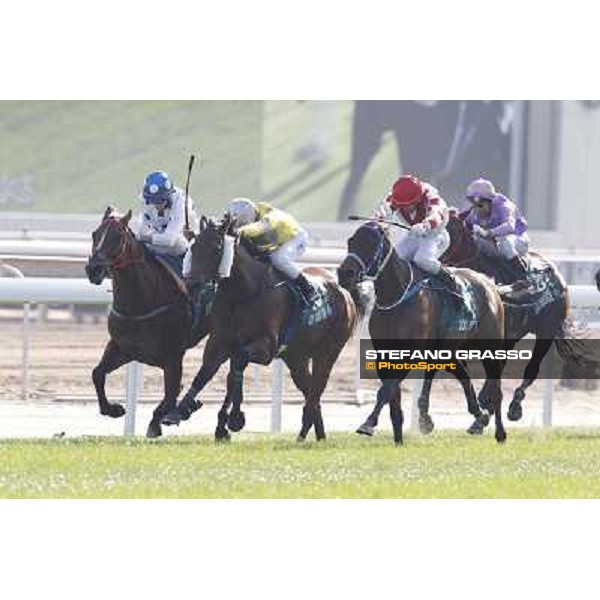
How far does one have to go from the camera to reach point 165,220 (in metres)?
13.1

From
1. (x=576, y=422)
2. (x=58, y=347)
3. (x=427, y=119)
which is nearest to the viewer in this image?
(x=576, y=422)

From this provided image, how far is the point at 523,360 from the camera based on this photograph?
1514cm

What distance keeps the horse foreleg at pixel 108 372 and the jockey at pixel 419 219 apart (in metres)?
1.63

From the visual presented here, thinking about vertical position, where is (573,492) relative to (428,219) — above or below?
below

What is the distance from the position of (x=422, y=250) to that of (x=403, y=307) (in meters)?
0.48

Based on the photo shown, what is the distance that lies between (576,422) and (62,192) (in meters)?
21.9

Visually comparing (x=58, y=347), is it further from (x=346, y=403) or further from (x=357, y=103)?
(x=357, y=103)

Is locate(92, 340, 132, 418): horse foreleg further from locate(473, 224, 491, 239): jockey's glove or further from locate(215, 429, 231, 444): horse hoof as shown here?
locate(473, 224, 491, 239): jockey's glove

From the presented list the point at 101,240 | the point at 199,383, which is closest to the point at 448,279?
the point at 199,383

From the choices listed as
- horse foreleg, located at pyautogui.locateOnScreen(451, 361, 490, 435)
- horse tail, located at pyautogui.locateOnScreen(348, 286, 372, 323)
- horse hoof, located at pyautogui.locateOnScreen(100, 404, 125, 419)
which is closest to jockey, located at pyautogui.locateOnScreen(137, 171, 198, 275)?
horse hoof, located at pyautogui.locateOnScreen(100, 404, 125, 419)

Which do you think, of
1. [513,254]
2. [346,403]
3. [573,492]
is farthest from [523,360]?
[573,492]

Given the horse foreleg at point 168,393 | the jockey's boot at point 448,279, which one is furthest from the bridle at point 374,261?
the horse foreleg at point 168,393

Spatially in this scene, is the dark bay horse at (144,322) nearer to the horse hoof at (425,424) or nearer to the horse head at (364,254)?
the horse head at (364,254)

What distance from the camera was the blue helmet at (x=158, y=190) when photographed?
12.8 metres
